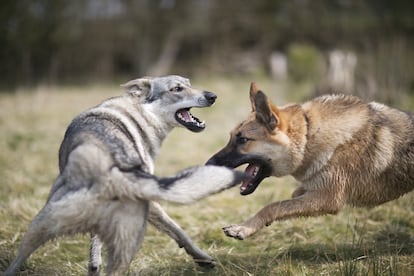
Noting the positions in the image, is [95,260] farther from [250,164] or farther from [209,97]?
[209,97]

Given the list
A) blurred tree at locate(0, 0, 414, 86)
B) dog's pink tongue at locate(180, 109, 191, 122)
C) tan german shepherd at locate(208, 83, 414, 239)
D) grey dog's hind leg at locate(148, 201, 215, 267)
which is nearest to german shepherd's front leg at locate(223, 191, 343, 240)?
tan german shepherd at locate(208, 83, 414, 239)

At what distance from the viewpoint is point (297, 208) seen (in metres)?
3.84

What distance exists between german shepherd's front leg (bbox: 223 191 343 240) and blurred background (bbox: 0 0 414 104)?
12.4 meters

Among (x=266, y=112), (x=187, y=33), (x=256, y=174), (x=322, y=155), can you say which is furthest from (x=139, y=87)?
(x=187, y=33)

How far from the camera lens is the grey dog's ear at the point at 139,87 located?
13.7ft

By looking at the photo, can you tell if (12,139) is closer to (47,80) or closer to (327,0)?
(47,80)

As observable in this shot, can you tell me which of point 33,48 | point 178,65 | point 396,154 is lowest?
point 178,65

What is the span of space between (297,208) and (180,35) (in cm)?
1706

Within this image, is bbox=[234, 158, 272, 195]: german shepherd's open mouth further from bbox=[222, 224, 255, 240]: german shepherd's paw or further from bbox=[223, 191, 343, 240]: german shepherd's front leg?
bbox=[222, 224, 255, 240]: german shepherd's paw

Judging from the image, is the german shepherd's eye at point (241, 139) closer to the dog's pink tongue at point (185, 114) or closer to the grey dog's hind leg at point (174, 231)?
the dog's pink tongue at point (185, 114)

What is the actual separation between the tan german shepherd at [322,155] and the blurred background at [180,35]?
12.1 m

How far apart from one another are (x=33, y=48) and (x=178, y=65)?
20.6 feet

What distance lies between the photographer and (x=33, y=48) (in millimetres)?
17391

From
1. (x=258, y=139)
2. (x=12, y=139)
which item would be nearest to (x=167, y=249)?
(x=258, y=139)
